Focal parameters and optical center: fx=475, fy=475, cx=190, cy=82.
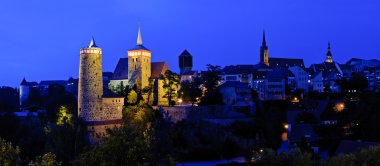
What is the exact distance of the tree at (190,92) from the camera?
46250 mm

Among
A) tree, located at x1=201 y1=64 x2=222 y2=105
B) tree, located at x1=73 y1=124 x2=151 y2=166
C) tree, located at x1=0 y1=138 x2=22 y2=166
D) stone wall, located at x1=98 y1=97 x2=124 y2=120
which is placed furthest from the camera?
tree, located at x1=201 y1=64 x2=222 y2=105

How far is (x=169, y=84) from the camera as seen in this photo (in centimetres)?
→ 4712

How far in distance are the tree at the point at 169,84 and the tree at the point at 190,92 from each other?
811 millimetres

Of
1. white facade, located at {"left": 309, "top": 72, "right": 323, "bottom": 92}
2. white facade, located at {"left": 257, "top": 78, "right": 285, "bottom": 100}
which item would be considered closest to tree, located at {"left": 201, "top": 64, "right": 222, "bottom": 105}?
white facade, located at {"left": 257, "top": 78, "right": 285, "bottom": 100}

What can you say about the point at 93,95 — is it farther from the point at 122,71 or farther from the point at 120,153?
the point at 120,153

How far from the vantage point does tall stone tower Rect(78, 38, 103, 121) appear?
1528 inches

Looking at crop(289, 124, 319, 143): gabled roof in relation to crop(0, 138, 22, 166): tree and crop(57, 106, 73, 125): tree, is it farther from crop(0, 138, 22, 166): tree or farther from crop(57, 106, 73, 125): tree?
crop(0, 138, 22, 166): tree

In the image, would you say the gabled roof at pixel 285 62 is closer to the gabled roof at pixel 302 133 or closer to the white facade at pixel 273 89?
the white facade at pixel 273 89

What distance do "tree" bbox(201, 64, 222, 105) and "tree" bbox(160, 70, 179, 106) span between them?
120 inches

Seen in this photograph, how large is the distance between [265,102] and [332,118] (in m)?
7.73

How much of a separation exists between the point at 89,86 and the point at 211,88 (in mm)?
13604

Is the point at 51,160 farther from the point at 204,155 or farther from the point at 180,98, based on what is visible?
the point at 180,98

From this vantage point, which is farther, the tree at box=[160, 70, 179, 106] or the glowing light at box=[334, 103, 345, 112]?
the tree at box=[160, 70, 179, 106]

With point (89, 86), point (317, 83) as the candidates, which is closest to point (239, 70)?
point (317, 83)
